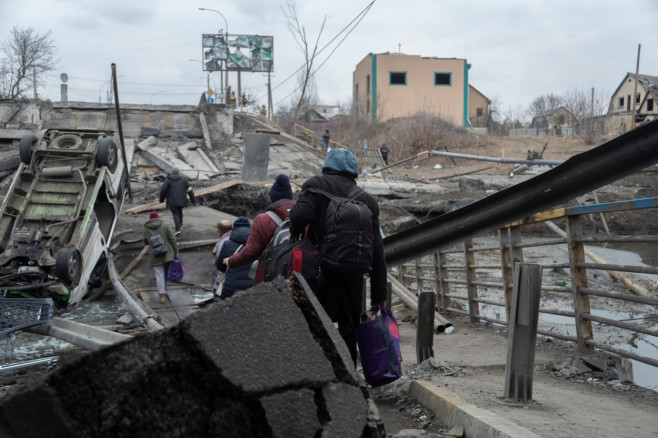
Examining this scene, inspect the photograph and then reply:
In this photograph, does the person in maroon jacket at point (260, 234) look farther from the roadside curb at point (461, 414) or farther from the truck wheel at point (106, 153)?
the truck wheel at point (106, 153)

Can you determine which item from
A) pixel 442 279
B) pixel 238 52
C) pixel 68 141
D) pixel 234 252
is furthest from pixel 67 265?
pixel 238 52

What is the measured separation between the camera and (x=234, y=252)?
7.05 meters

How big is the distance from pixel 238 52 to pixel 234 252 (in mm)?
46492

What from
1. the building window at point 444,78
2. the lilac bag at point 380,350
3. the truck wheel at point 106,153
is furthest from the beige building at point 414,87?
the lilac bag at point 380,350

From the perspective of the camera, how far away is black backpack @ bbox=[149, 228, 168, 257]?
1073 cm

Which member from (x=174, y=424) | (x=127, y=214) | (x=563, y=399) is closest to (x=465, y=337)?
(x=563, y=399)

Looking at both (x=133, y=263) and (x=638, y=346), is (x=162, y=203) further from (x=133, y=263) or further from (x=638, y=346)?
(x=638, y=346)

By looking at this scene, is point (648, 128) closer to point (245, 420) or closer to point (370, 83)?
point (245, 420)

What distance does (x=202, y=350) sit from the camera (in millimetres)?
2330

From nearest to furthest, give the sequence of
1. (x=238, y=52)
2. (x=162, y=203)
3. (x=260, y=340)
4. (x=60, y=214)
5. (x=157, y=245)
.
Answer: (x=260, y=340) < (x=157, y=245) < (x=60, y=214) < (x=162, y=203) < (x=238, y=52)

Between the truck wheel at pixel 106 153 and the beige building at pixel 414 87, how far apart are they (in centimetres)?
4035

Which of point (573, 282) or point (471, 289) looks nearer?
point (573, 282)

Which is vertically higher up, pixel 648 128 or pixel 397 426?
pixel 648 128

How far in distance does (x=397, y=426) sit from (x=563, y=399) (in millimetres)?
1164
